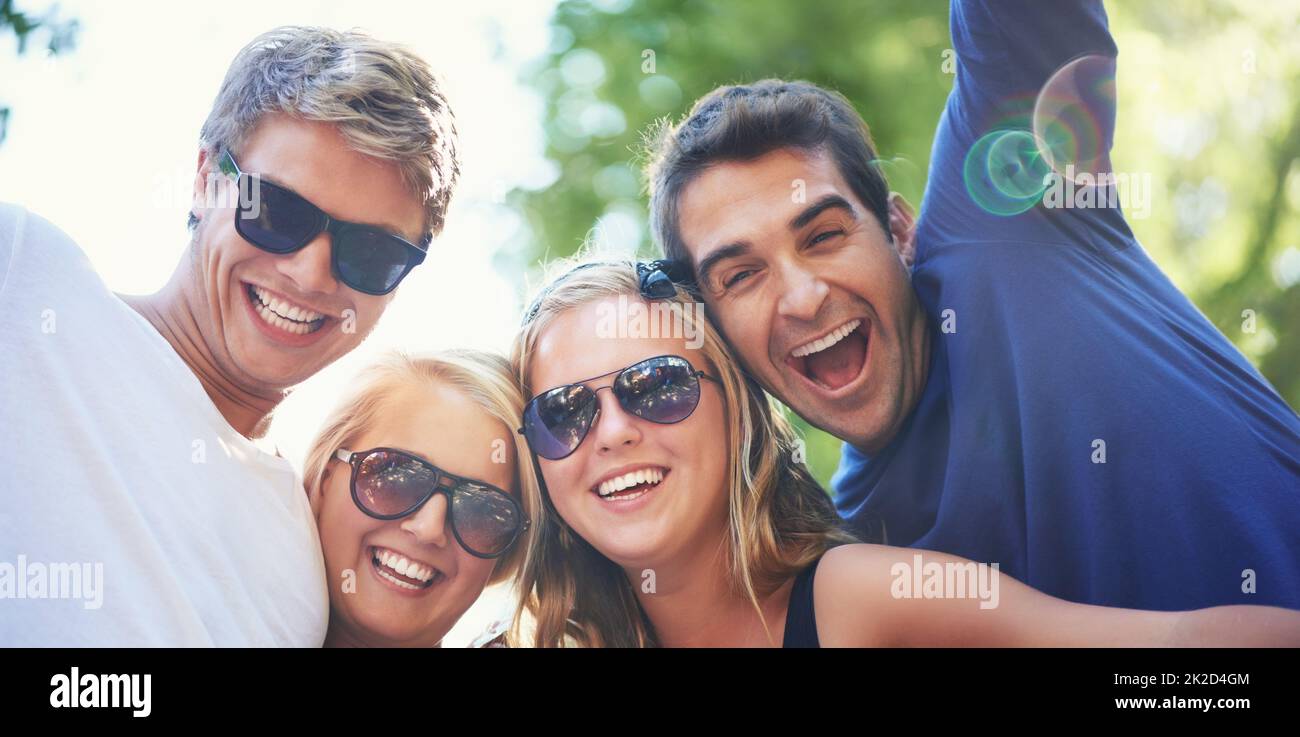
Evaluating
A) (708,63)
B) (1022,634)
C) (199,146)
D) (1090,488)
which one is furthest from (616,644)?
(708,63)

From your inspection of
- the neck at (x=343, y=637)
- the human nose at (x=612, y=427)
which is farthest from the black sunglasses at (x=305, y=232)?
the neck at (x=343, y=637)

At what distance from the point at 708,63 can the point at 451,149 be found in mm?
2275

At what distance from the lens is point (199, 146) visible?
2.76 meters

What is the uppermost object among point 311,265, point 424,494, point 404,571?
point 311,265

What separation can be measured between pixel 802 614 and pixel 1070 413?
88 centimetres

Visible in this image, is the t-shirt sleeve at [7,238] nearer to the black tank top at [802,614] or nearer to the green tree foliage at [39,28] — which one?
the green tree foliage at [39,28]

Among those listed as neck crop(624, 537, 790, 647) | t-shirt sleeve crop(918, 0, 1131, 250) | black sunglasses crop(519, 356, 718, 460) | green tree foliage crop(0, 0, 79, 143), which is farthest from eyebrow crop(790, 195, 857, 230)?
green tree foliage crop(0, 0, 79, 143)

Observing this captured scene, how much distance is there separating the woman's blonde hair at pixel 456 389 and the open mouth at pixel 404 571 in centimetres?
18

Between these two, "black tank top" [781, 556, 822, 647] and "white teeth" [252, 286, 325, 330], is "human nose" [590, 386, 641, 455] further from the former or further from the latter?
"white teeth" [252, 286, 325, 330]

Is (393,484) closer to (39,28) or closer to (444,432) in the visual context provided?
(444,432)

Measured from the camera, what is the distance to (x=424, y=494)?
257 cm

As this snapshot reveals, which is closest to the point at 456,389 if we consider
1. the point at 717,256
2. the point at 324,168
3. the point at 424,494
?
the point at 424,494

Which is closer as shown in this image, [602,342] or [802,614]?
[802,614]
